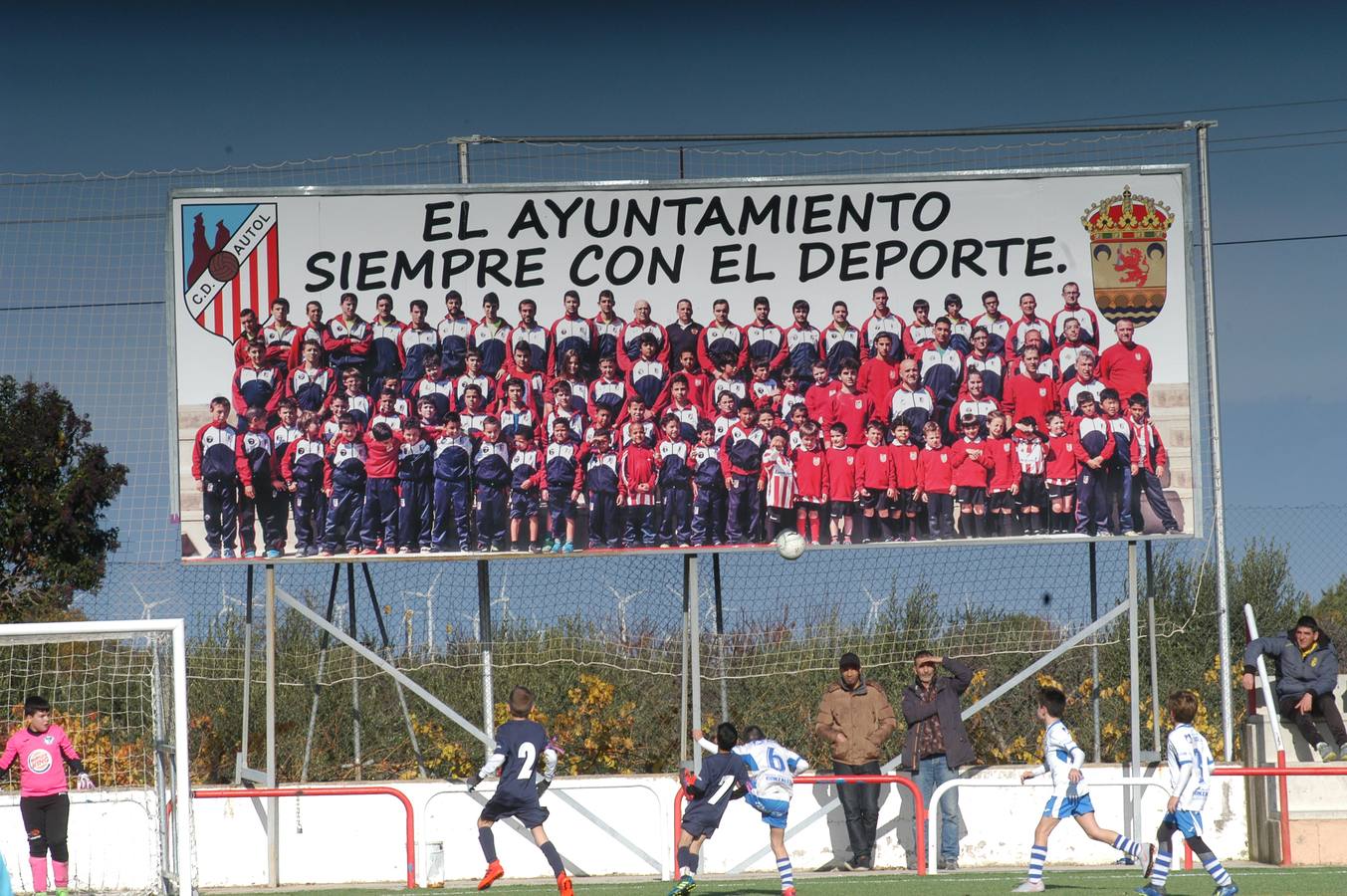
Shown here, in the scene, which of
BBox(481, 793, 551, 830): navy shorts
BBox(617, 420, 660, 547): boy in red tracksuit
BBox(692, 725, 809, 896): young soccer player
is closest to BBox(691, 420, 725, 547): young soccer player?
BBox(617, 420, 660, 547): boy in red tracksuit

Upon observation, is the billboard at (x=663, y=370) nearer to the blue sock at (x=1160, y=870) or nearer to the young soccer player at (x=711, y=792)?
the young soccer player at (x=711, y=792)

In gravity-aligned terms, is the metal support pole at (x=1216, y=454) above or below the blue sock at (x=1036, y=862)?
above

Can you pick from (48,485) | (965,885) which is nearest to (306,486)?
(965,885)

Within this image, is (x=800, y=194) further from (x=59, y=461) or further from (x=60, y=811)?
(x=59, y=461)

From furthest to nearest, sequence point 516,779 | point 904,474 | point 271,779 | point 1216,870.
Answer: point 904,474 → point 271,779 → point 516,779 → point 1216,870

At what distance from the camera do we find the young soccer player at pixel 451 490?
1415 centimetres

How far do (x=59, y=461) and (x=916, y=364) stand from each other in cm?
2424

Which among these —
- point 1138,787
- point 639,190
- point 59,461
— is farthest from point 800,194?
point 59,461

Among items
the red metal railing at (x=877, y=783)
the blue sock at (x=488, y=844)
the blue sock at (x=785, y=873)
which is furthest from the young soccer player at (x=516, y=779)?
the red metal railing at (x=877, y=783)

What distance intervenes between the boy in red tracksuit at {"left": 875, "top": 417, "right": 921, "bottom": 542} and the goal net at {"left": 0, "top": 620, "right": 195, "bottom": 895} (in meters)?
6.01

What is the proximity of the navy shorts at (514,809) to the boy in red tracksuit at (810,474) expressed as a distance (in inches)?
164

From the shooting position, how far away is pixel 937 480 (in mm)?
14188

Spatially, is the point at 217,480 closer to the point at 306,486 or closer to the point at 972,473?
the point at 306,486

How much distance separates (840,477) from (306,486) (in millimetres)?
4550
